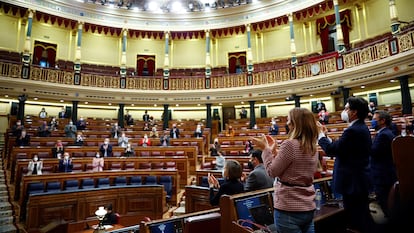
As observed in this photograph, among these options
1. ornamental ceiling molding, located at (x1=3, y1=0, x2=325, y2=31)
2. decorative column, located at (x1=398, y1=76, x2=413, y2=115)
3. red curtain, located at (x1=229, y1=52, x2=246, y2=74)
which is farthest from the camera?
red curtain, located at (x1=229, y1=52, x2=246, y2=74)

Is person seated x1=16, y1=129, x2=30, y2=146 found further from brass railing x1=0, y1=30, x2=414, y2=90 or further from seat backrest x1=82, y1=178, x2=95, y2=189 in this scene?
brass railing x1=0, y1=30, x2=414, y2=90

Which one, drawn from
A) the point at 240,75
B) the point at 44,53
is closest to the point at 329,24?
the point at 240,75

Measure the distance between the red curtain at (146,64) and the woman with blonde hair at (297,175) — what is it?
49.3 feet

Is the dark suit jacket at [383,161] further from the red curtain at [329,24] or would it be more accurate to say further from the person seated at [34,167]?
the red curtain at [329,24]

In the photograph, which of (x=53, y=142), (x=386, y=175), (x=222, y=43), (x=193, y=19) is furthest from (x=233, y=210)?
(x=222, y=43)

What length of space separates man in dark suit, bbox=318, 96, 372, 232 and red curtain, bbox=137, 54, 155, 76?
14858 millimetres

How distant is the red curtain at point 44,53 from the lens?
13555 mm

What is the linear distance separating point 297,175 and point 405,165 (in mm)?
575

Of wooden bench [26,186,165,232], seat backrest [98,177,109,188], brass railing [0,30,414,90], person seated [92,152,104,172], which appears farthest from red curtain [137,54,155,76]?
wooden bench [26,186,165,232]

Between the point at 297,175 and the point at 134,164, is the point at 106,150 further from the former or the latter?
the point at 297,175

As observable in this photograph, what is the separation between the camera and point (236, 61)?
15.9m

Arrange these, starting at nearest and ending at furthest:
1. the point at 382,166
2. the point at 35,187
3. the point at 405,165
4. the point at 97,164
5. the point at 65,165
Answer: the point at 405,165 < the point at 382,166 < the point at 35,187 < the point at 65,165 < the point at 97,164

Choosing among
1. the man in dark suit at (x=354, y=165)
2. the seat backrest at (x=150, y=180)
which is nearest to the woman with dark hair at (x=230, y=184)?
the man in dark suit at (x=354, y=165)

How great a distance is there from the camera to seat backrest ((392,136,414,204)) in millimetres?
879
